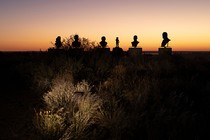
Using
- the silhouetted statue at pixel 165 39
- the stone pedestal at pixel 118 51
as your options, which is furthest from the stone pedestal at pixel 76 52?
the silhouetted statue at pixel 165 39

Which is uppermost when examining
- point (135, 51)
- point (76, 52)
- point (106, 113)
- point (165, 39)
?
point (165, 39)

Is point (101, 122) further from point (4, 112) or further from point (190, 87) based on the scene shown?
point (190, 87)

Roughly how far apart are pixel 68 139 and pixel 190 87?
6622 mm

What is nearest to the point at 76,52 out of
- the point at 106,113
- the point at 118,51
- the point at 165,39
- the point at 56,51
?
the point at 56,51

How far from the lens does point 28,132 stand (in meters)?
6.86

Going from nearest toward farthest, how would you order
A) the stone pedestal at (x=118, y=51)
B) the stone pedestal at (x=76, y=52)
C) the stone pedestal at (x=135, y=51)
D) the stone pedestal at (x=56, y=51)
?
the stone pedestal at (x=76, y=52)
the stone pedestal at (x=56, y=51)
the stone pedestal at (x=118, y=51)
the stone pedestal at (x=135, y=51)

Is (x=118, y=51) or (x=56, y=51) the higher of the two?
(x=56, y=51)

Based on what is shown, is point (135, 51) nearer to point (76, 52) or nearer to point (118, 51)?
point (118, 51)

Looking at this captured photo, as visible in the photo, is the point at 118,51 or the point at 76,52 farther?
the point at 118,51

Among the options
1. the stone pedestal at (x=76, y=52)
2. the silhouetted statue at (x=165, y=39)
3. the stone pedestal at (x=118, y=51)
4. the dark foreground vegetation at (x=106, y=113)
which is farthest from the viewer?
the stone pedestal at (x=118, y=51)

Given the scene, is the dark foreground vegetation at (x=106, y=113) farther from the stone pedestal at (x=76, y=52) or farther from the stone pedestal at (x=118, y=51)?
the stone pedestal at (x=118, y=51)

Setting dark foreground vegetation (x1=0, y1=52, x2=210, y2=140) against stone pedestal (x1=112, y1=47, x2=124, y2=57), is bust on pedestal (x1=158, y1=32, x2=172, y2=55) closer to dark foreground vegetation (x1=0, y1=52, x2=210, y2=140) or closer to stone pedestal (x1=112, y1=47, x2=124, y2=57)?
stone pedestal (x1=112, y1=47, x2=124, y2=57)

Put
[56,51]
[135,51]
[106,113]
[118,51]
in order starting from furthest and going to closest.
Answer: [135,51] < [118,51] < [56,51] < [106,113]

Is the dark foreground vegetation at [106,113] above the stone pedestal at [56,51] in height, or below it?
below
